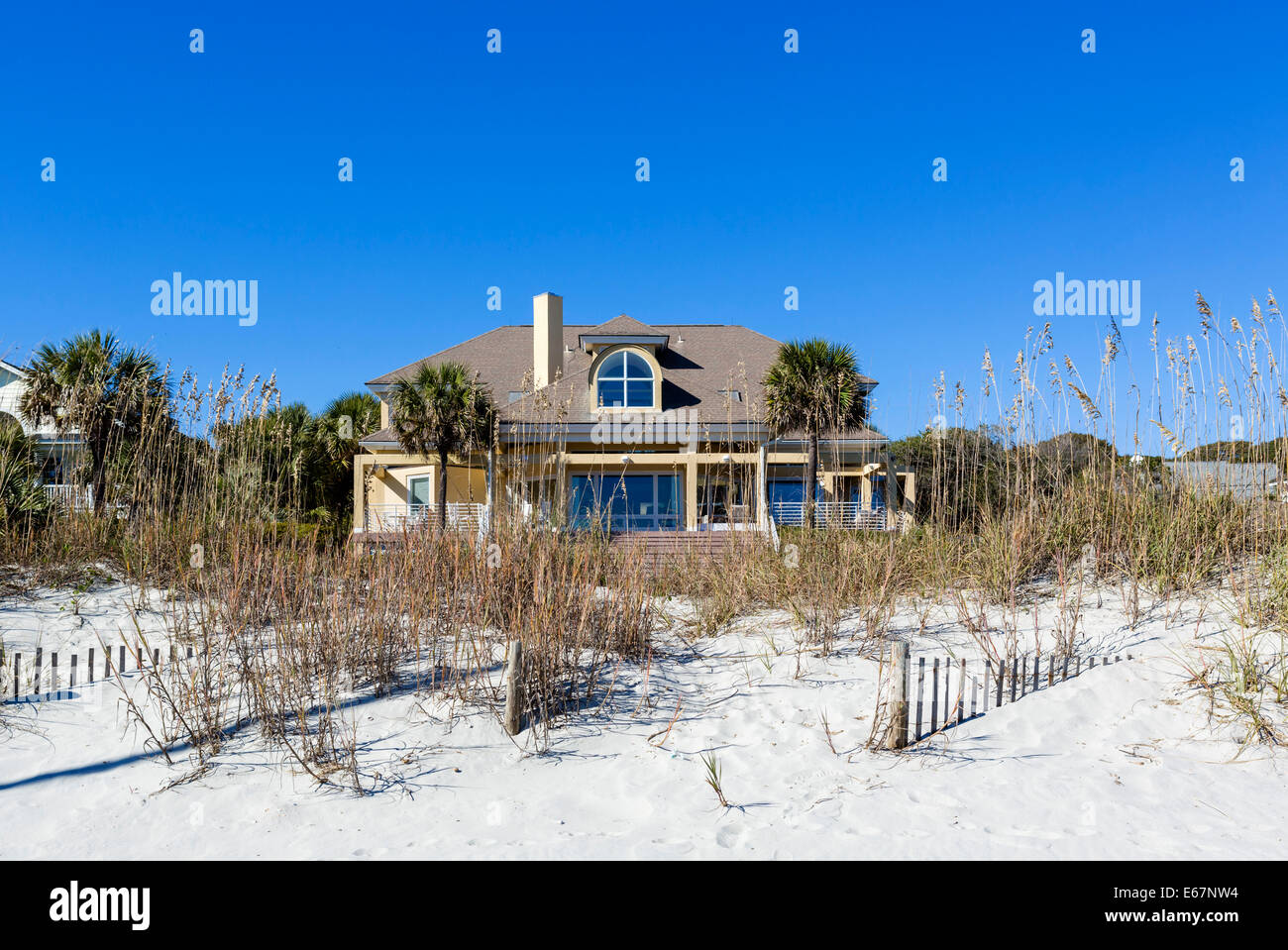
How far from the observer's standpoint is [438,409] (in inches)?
708

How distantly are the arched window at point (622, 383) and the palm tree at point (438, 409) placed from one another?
4903 millimetres

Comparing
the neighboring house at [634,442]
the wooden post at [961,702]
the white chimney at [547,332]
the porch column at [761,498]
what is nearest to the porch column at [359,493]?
the neighboring house at [634,442]

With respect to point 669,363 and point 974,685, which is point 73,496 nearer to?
point 974,685

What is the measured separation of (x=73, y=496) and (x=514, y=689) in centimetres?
696

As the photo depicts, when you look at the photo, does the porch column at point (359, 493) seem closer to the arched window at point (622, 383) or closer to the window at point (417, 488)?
the window at point (417, 488)

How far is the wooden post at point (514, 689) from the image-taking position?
187 inches

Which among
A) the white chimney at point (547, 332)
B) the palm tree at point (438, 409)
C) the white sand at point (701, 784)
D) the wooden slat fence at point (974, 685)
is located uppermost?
the white chimney at point (547, 332)

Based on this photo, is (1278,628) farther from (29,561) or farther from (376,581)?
(29,561)

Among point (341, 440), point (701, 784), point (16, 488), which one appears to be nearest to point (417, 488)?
point (341, 440)

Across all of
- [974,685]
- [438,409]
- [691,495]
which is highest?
[438,409]

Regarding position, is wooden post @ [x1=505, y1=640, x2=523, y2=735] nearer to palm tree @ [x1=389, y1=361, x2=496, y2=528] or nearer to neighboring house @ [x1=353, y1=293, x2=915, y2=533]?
palm tree @ [x1=389, y1=361, x2=496, y2=528]

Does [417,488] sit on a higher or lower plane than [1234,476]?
lower
